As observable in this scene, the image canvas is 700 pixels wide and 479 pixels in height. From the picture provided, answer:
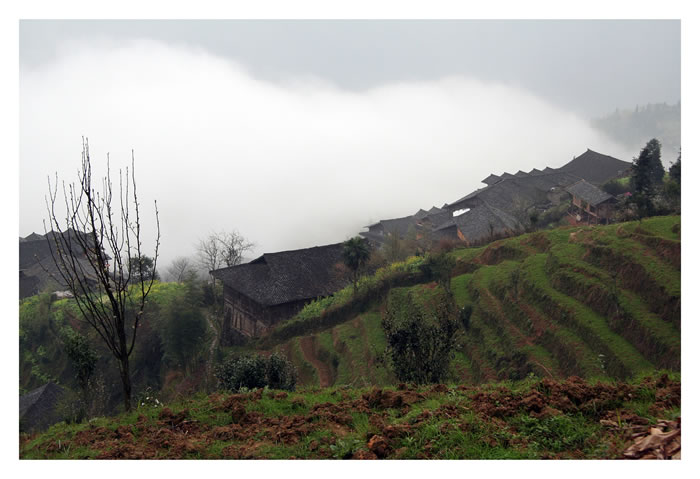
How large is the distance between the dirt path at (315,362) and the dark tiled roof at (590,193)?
49.9 feet

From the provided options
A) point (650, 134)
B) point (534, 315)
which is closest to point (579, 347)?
point (534, 315)

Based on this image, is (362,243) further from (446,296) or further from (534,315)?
(534,315)

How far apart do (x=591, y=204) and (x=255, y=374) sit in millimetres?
21060

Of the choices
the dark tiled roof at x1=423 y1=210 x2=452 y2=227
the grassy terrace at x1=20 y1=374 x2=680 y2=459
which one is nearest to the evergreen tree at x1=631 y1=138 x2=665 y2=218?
the dark tiled roof at x1=423 y1=210 x2=452 y2=227

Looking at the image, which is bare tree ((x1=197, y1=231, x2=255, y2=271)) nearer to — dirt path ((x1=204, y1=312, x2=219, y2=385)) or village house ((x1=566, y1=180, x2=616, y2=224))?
dirt path ((x1=204, y1=312, x2=219, y2=385))

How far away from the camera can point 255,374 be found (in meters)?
9.62

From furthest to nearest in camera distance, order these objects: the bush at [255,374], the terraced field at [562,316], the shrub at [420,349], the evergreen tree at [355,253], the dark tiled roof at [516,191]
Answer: the dark tiled roof at [516,191] → the evergreen tree at [355,253] → the terraced field at [562,316] → the bush at [255,374] → the shrub at [420,349]

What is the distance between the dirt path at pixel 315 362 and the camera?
17.9 m

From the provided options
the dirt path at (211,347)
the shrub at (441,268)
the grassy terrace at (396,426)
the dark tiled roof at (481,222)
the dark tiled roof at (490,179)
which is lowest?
the dirt path at (211,347)

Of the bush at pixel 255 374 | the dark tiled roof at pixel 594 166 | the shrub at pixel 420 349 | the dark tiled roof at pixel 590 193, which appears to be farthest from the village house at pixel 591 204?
the bush at pixel 255 374

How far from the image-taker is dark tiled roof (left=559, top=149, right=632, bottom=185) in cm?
3700

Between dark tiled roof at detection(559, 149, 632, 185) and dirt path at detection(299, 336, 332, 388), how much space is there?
25466 millimetres

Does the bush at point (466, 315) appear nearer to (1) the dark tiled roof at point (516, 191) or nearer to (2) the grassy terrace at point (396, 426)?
(2) the grassy terrace at point (396, 426)

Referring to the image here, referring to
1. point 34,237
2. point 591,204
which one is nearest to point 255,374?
point 591,204
